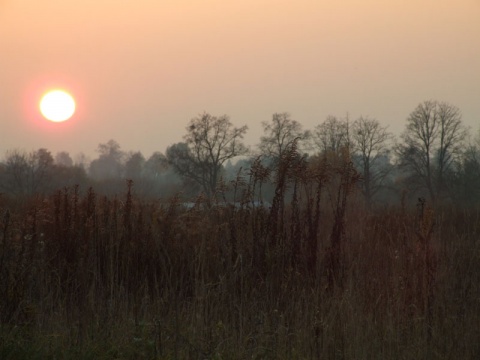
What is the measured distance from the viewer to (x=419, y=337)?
224 inches

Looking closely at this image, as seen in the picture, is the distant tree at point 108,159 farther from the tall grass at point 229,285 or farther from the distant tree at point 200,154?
the tall grass at point 229,285

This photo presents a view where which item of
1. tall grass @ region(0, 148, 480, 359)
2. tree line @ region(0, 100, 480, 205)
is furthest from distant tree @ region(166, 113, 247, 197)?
tall grass @ region(0, 148, 480, 359)

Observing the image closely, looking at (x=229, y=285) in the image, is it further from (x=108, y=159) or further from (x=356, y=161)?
(x=108, y=159)

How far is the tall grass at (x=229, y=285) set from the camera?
534cm

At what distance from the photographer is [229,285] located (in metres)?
6.57

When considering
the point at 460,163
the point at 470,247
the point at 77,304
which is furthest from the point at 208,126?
the point at 77,304

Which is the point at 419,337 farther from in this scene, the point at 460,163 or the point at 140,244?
the point at 460,163

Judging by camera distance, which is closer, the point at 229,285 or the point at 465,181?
the point at 229,285

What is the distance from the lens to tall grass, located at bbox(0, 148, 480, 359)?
5.34 m

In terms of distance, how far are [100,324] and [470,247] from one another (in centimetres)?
738

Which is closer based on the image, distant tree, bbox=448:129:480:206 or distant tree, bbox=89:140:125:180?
distant tree, bbox=448:129:480:206

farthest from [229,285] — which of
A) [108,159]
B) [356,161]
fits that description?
[108,159]

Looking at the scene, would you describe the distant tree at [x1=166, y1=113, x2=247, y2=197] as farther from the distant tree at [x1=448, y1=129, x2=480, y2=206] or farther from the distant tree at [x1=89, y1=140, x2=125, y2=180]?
the distant tree at [x1=89, y1=140, x2=125, y2=180]

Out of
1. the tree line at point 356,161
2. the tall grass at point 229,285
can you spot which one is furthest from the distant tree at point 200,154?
the tall grass at point 229,285
